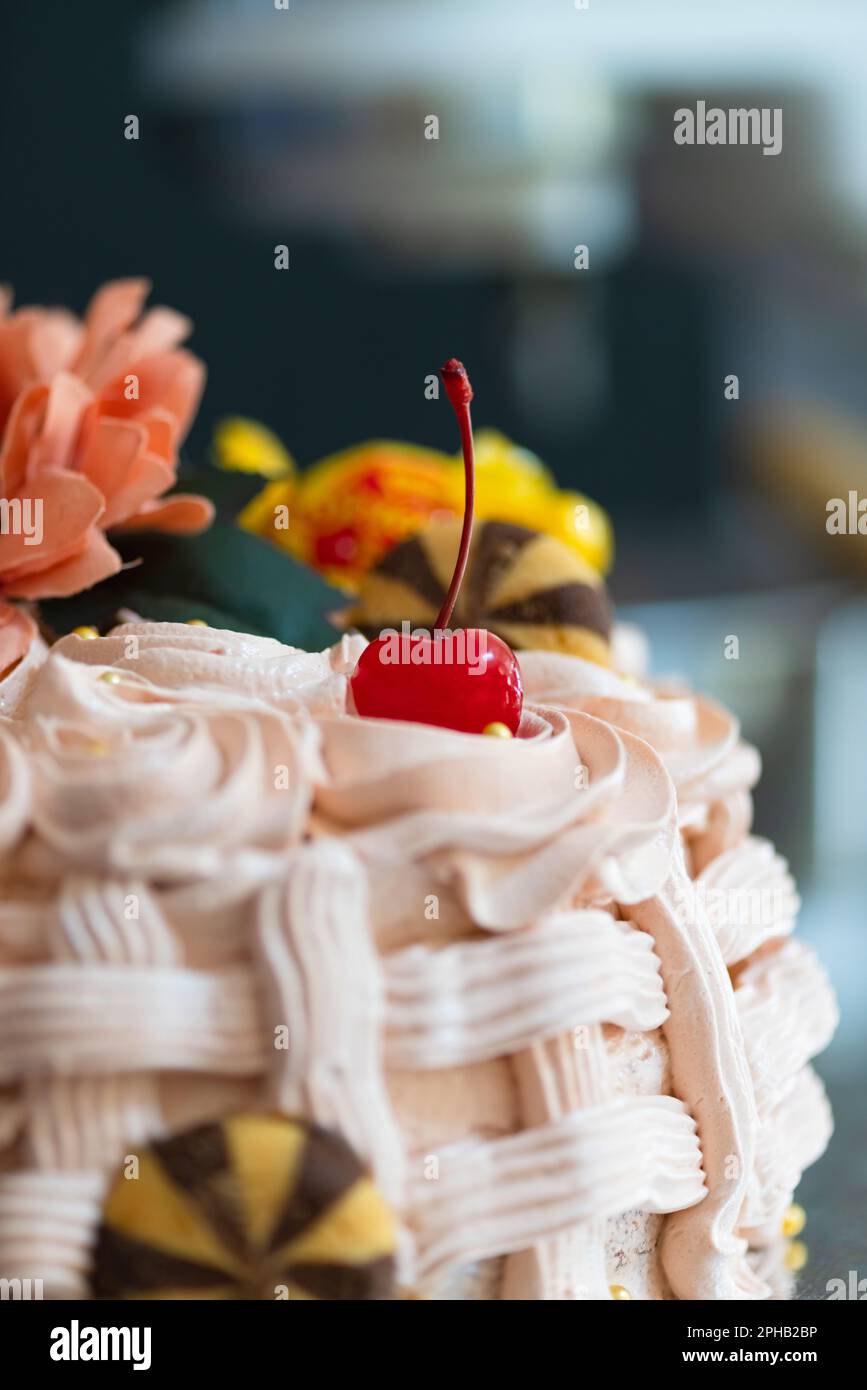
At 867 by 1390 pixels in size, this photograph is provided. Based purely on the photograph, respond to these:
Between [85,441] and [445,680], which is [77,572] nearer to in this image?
[85,441]

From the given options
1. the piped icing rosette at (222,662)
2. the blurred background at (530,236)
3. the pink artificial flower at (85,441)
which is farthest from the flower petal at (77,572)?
the blurred background at (530,236)

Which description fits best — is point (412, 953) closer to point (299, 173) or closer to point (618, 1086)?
point (618, 1086)

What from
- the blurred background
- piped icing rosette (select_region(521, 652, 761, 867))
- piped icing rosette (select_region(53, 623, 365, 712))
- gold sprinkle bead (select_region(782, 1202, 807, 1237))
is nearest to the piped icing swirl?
piped icing rosette (select_region(521, 652, 761, 867))

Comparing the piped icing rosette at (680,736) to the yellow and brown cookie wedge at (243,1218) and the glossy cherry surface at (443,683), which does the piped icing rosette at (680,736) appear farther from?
the yellow and brown cookie wedge at (243,1218)

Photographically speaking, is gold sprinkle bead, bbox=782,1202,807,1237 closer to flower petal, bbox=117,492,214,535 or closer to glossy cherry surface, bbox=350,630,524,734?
glossy cherry surface, bbox=350,630,524,734
